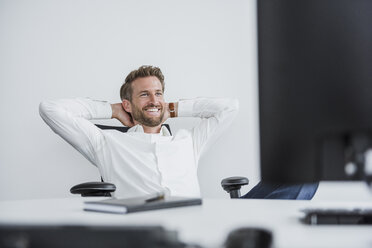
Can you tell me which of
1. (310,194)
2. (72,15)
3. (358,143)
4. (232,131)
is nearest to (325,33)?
(358,143)

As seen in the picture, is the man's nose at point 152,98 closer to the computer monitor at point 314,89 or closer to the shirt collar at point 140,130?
the shirt collar at point 140,130

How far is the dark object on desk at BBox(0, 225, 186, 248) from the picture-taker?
2.12ft

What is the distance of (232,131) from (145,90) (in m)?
0.72

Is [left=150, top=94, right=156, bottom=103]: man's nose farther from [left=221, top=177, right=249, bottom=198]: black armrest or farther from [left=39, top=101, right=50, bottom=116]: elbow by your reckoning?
[left=221, top=177, right=249, bottom=198]: black armrest

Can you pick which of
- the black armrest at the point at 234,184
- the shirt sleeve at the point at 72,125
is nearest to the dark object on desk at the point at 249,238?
the black armrest at the point at 234,184

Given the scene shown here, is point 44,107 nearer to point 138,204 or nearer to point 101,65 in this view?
point 101,65

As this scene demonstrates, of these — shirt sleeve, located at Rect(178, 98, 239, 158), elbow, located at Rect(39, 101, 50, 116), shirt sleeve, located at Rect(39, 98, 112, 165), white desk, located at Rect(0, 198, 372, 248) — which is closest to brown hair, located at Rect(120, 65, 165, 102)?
shirt sleeve, located at Rect(178, 98, 239, 158)

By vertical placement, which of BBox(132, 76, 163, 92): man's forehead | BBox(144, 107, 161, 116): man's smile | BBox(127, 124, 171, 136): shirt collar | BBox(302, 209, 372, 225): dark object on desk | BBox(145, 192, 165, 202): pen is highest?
BBox(132, 76, 163, 92): man's forehead

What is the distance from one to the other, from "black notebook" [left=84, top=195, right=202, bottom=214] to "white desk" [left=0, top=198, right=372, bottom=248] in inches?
0.8

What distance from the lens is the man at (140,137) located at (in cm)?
246

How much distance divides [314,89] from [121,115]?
2071 mm

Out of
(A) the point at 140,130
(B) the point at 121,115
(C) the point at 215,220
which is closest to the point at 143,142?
(A) the point at 140,130

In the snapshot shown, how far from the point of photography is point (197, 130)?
9.14 feet

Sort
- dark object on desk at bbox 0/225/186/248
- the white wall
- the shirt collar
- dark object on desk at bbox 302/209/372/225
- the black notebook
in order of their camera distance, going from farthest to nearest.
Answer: the white wall, the shirt collar, the black notebook, dark object on desk at bbox 302/209/372/225, dark object on desk at bbox 0/225/186/248
